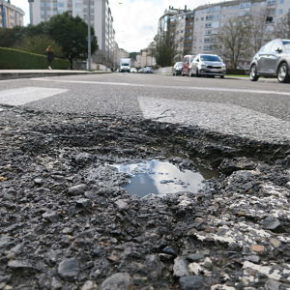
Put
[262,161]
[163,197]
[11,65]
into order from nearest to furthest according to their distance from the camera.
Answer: [163,197] < [262,161] < [11,65]

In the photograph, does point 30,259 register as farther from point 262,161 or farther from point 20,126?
point 20,126

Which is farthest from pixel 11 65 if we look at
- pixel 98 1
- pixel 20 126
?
pixel 98 1

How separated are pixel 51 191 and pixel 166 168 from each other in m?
0.59

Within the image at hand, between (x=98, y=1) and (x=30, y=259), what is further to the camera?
(x=98, y=1)

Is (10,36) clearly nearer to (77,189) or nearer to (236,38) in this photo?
(236,38)

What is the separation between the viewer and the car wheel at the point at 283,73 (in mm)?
11114

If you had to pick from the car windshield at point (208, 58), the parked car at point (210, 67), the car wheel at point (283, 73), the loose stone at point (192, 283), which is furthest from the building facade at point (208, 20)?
the loose stone at point (192, 283)

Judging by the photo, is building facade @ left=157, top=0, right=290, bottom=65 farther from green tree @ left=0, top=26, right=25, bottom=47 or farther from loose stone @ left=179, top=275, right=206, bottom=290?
loose stone @ left=179, top=275, right=206, bottom=290

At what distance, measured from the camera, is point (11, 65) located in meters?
20.3

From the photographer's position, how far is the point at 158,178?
52.1 inches

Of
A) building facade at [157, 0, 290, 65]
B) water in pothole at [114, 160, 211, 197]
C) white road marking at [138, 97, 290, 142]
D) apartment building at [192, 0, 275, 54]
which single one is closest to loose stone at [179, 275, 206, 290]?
water in pothole at [114, 160, 211, 197]

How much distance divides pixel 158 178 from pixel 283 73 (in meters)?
11.7

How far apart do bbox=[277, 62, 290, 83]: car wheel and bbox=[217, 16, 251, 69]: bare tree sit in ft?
136

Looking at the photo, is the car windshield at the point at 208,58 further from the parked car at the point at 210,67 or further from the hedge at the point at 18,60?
the hedge at the point at 18,60
